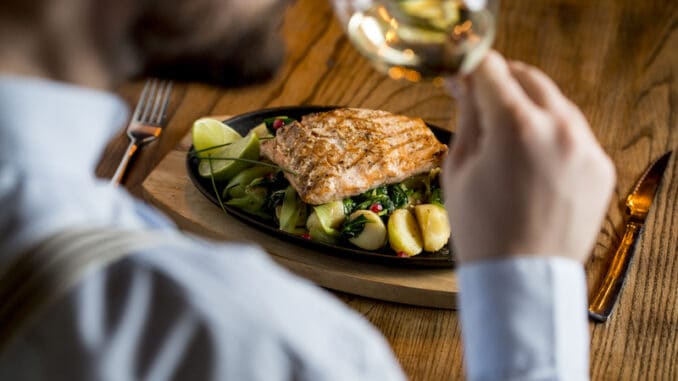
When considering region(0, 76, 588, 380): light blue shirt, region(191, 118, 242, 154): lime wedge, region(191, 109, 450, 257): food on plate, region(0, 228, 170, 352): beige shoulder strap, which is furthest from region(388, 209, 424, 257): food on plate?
region(0, 228, 170, 352): beige shoulder strap

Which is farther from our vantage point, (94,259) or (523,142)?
(523,142)

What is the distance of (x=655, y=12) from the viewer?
2562 millimetres

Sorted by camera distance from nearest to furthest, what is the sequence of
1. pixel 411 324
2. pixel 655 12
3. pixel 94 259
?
pixel 94 259, pixel 411 324, pixel 655 12

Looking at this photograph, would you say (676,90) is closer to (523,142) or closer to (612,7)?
(612,7)

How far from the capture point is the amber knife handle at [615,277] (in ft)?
4.57

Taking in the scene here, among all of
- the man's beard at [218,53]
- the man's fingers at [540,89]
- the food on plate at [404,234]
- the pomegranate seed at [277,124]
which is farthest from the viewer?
the pomegranate seed at [277,124]

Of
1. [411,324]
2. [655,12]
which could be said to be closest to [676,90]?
[655,12]

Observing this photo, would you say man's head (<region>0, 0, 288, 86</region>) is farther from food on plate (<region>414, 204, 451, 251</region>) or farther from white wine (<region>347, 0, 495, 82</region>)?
food on plate (<region>414, 204, 451, 251</region>)

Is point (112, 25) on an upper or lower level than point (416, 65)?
Answer: upper

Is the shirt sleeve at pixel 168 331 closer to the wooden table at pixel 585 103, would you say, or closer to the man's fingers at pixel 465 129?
the man's fingers at pixel 465 129

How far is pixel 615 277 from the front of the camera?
1.47m

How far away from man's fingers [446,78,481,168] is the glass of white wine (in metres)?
0.02

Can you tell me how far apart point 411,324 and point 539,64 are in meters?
1.11

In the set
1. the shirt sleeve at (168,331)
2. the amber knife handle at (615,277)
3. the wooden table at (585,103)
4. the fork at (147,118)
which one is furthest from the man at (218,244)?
the fork at (147,118)
